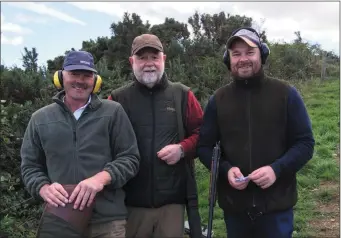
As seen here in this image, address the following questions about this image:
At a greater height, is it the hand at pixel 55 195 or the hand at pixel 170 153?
the hand at pixel 170 153

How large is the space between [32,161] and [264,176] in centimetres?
174

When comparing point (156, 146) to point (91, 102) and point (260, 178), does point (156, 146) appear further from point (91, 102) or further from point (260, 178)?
point (260, 178)

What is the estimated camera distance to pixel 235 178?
11.4 feet

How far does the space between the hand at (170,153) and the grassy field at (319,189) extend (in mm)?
2449

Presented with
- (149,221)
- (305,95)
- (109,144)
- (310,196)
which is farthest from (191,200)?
(305,95)

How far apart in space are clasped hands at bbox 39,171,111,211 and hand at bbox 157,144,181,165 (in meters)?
0.59

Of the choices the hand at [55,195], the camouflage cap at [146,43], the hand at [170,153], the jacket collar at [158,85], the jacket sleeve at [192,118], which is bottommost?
the hand at [55,195]

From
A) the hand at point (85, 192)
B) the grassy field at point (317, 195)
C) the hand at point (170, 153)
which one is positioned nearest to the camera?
the hand at point (85, 192)

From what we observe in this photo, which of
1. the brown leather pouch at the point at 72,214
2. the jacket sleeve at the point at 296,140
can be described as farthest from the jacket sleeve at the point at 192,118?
the brown leather pouch at the point at 72,214

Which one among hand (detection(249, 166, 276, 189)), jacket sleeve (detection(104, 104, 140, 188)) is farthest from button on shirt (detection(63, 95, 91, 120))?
hand (detection(249, 166, 276, 189))

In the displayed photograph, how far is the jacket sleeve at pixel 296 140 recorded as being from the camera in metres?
3.44

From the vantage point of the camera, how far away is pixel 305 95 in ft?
43.8

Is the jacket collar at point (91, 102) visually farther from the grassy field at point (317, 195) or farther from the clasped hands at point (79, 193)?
the grassy field at point (317, 195)

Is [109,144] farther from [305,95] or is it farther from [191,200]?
[305,95]
